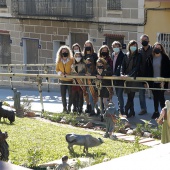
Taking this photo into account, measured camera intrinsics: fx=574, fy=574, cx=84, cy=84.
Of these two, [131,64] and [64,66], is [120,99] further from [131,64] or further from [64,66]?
[64,66]

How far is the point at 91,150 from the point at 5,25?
17.4 metres

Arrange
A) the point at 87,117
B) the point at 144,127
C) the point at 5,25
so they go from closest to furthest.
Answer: the point at 144,127
the point at 87,117
the point at 5,25

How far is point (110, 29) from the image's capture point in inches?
806

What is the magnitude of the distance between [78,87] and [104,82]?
2.79 feet

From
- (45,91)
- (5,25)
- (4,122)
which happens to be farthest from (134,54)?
(5,25)

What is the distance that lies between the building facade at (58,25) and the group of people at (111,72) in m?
7.51

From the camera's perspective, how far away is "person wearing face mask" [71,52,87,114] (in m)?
12.0

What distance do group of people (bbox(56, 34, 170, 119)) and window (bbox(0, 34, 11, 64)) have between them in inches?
524

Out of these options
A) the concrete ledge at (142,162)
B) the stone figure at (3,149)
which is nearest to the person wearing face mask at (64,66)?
the stone figure at (3,149)

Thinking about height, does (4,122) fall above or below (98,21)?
below

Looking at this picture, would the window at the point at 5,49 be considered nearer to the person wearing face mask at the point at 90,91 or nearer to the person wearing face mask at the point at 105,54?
the person wearing face mask at the point at 90,91

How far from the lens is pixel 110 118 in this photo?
31.3 feet

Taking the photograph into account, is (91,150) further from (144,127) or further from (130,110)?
(130,110)

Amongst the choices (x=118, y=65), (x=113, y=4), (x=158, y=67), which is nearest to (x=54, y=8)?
(x=113, y=4)
